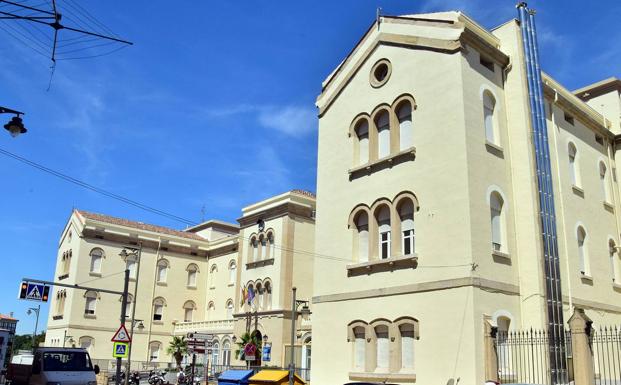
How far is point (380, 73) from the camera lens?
77.4 ft

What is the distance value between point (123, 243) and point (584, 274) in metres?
37.9

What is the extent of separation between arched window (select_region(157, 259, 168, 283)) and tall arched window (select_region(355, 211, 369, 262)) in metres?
32.7

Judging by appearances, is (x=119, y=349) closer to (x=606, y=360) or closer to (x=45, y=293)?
(x=45, y=293)

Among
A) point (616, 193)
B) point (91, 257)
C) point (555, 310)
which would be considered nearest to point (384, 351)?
point (555, 310)

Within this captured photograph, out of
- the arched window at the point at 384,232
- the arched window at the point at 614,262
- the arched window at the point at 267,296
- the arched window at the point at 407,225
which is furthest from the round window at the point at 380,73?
the arched window at the point at 267,296

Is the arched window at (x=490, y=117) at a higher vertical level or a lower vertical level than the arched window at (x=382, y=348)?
higher

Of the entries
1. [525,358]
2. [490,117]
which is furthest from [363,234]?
[525,358]

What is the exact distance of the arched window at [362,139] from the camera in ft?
77.5

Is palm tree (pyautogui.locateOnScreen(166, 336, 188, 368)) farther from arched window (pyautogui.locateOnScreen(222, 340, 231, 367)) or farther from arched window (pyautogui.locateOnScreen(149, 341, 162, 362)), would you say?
arched window (pyautogui.locateOnScreen(222, 340, 231, 367))

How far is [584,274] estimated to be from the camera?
23.1 metres

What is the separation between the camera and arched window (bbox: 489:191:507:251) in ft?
64.3

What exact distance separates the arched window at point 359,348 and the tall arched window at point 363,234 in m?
2.67

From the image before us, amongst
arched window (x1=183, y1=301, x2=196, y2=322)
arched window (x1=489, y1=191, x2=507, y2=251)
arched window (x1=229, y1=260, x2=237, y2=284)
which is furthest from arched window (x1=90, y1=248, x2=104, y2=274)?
arched window (x1=489, y1=191, x2=507, y2=251)

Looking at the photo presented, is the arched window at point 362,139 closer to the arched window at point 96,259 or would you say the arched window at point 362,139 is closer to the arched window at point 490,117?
→ the arched window at point 490,117
